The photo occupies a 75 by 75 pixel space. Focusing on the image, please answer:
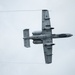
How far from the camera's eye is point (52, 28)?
199m

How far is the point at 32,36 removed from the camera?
7835 inches

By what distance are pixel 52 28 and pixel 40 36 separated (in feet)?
14.4

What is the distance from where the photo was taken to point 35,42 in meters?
200

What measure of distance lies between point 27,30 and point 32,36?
2542 mm

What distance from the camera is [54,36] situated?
199500 millimetres

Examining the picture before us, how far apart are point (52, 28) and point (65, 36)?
470 cm

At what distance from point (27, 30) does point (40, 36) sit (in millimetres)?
4427

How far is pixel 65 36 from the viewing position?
200m

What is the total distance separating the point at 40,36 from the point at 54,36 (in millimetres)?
4279

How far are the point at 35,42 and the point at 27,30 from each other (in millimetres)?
4398

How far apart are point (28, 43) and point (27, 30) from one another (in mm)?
3977

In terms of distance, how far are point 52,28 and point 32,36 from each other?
21.5ft

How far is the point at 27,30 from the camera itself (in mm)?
199875

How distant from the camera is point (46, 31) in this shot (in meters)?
200
